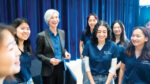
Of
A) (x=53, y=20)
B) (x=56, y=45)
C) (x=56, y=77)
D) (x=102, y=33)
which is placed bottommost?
(x=56, y=77)

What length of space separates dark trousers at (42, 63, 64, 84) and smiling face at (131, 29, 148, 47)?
34.7 inches

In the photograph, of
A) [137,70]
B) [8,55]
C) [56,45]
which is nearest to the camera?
[8,55]

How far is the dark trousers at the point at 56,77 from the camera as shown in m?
2.09

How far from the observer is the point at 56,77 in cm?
213

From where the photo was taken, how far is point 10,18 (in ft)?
9.26

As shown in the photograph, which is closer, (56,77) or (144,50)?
(144,50)

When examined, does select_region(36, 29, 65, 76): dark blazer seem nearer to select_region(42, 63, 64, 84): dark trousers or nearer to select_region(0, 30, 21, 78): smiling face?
select_region(42, 63, 64, 84): dark trousers

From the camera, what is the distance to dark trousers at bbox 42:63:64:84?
6.86 ft

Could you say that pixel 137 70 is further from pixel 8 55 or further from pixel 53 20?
pixel 8 55

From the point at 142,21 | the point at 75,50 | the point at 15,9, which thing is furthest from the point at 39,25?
the point at 142,21

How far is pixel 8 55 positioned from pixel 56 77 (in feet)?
4.53

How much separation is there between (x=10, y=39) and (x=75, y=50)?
3.46 m

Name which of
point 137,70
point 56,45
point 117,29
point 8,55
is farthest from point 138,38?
point 8,55

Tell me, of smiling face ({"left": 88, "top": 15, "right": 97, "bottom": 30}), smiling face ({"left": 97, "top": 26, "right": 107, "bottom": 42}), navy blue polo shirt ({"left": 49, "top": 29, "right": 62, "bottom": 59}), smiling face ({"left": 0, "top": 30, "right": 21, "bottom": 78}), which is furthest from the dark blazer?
smiling face ({"left": 0, "top": 30, "right": 21, "bottom": 78})
